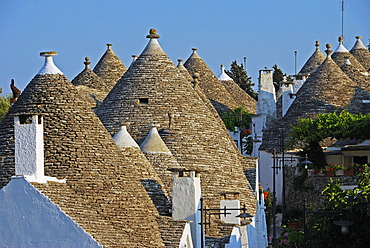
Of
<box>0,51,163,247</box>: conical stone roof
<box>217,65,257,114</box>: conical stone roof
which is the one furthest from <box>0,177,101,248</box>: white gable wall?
<box>217,65,257,114</box>: conical stone roof

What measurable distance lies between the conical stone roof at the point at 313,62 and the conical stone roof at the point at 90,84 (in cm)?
1768

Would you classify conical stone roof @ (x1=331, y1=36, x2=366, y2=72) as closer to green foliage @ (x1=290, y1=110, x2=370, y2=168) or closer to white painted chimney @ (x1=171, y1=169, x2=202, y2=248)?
green foliage @ (x1=290, y1=110, x2=370, y2=168)

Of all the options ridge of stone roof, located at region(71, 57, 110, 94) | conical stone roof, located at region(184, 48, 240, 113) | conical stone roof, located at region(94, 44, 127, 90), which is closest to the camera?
ridge of stone roof, located at region(71, 57, 110, 94)

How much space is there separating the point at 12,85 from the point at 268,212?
15.0 metres

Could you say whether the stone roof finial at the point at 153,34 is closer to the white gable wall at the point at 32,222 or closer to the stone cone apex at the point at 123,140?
the stone cone apex at the point at 123,140

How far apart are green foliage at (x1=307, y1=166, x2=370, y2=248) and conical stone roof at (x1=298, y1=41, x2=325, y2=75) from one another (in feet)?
112

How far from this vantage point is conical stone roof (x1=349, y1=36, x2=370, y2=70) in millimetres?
68350

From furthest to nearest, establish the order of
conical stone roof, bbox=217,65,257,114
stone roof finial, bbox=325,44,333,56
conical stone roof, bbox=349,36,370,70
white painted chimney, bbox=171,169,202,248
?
conical stone roof, bbox=349,36,370,70 → conical stone roof, bbox=217,65,257,114 → stone roof finial, bbox=325,44,333,56 → white painted chimney, bbox=171,169,202,248

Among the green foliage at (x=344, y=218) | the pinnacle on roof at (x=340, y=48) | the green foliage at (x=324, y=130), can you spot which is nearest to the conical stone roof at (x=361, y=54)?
the pinnacle on roof at (x=340, y=48)

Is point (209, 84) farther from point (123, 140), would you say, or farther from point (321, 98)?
point (123, 140)

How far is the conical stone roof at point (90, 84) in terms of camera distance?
152 ft

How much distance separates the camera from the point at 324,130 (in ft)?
156

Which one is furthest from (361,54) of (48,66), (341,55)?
(48,66)

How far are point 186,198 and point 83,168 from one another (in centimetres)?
412
